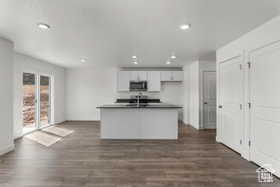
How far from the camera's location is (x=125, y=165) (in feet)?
9.19

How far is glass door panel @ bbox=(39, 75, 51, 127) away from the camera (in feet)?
18.9

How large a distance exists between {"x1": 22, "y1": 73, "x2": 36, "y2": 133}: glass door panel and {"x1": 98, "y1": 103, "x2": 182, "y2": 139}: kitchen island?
2560mm

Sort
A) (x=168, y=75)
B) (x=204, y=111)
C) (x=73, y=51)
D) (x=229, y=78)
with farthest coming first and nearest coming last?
1. (x=168, y=75)
2. (x=204, y=111)
3. (x=73, y=51)
4. (x=229, y=78)

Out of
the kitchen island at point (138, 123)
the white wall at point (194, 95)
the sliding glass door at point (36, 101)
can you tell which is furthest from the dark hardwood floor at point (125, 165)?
the white wall at point (194, 95)

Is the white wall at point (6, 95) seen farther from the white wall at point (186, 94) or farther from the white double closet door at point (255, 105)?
the white wall at point (186, 94)

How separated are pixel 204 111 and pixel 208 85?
0.93m

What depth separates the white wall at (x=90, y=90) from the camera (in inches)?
282

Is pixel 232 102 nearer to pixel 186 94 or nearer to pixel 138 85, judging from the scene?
pixel 186 94

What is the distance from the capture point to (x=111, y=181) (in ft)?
7.52

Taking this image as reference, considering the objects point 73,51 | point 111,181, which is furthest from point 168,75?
point 111,181

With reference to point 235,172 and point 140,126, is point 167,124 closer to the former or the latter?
point 140,126

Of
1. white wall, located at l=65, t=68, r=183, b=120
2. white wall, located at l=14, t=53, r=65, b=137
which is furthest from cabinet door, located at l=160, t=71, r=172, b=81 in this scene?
white wall, located at l=14, t=53, r=65, b=137

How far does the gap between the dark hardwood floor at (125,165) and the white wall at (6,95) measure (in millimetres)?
286

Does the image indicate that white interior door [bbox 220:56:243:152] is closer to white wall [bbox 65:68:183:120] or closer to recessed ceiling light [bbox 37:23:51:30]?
white wall [bbox 65:68:183:120]
